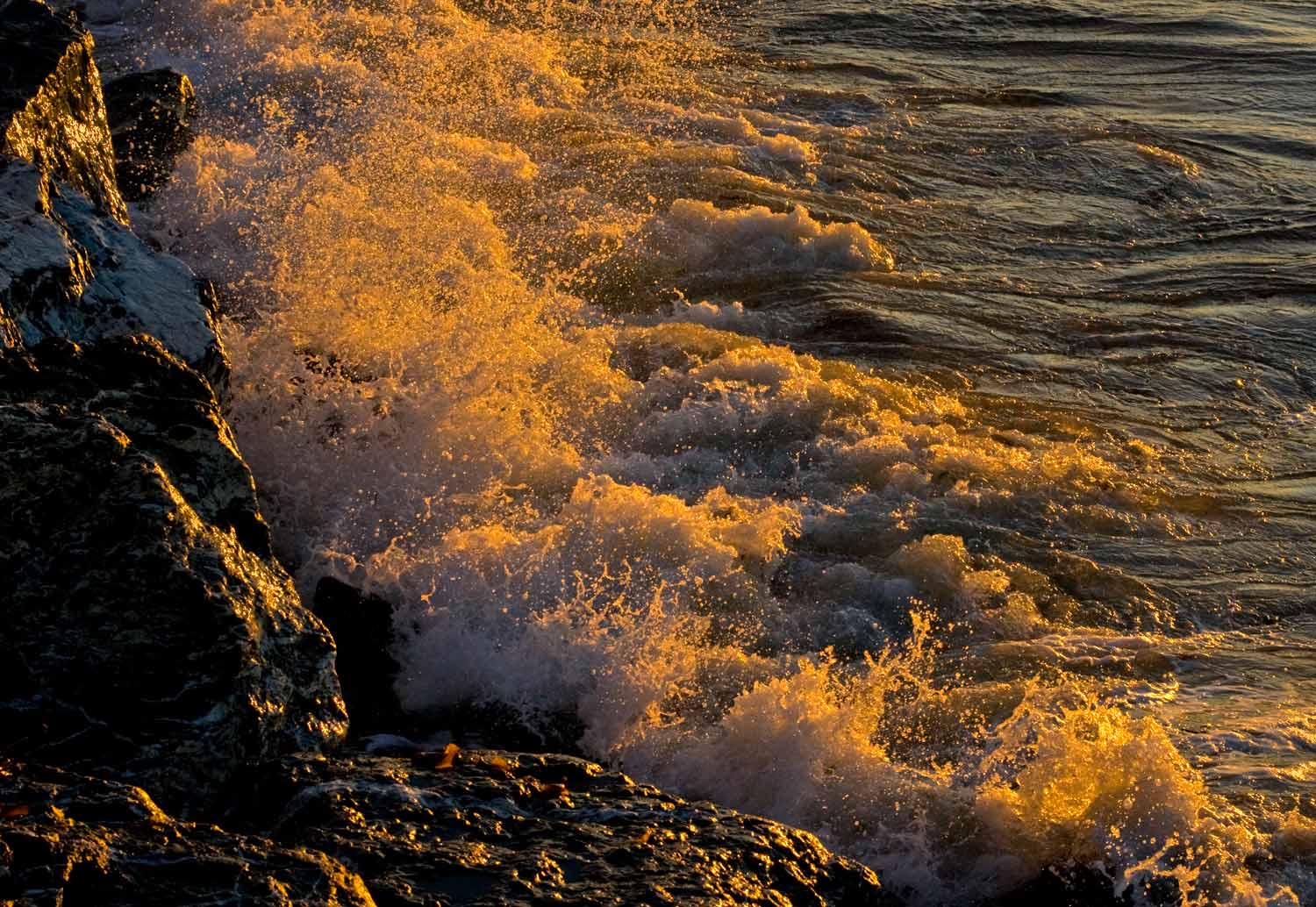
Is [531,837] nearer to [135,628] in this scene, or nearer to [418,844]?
[418,844]

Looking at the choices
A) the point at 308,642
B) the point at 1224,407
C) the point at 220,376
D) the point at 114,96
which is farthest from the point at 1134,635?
the point at 114,96

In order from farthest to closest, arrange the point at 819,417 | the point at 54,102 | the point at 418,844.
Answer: the point at 819,417, the point at 54,102, the point at 418,844

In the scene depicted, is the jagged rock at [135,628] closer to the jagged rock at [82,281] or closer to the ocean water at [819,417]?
the jagged rock at [82,281]

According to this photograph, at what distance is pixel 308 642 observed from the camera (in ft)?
12.8

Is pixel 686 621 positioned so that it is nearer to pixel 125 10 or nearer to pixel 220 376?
pixel 220 376

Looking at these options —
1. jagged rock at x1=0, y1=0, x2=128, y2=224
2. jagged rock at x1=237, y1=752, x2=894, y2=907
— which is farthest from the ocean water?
jagged rock at x1=0, y1=0, x2=128, y2=224

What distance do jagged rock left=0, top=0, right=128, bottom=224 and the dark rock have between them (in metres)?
1.89

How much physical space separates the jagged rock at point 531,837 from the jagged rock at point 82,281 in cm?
192

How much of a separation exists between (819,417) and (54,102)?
3.61 m

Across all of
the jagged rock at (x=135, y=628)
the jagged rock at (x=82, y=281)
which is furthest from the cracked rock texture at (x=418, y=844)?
the jagged rock at (x=82, y=281)

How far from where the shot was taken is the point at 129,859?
8.70ft

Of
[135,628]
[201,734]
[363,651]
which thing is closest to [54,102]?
[363,651]

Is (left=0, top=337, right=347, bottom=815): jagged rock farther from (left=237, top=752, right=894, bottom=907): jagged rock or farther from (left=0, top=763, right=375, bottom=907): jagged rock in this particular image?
(left=0, top=763, right=375, bottom=907): jagged rock

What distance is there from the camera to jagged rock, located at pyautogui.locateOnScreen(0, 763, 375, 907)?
2.55 m
